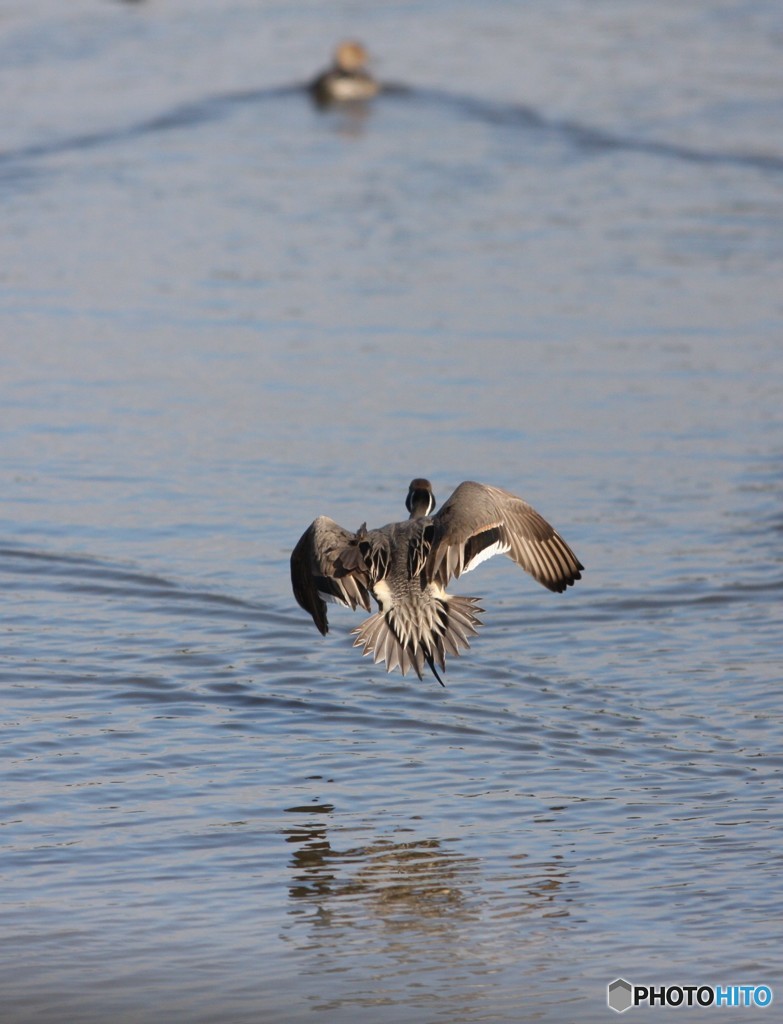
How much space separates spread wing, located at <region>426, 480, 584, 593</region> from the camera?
6992 mm

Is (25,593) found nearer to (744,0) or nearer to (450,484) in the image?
(450,484)

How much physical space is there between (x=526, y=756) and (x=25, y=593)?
294 cm

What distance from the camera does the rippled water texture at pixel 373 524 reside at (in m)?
5.43

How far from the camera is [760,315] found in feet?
47.3

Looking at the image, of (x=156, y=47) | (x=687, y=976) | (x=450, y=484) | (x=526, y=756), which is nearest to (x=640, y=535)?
(x=450, y=484)

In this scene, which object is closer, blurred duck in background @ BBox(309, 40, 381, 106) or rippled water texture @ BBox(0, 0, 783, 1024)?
rippled water texture @ BBox(0, 0, 783, 1024)

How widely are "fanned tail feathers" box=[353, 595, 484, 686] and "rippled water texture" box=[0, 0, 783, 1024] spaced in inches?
12.7

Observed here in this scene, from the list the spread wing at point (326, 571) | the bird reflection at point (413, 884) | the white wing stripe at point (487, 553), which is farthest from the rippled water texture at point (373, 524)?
the white wing stripe at point (487, 553)

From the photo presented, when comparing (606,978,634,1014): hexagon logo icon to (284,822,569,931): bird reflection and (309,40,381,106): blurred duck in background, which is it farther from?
(309,40,381,106): blurred duck in background

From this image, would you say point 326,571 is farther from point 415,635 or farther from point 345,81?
point 345,81

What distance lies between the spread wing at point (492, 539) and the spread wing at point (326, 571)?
30 centimetres

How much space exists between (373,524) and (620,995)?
15.6 feet

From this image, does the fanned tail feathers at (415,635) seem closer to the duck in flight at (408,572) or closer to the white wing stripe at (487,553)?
the duck in flight at (408,572)

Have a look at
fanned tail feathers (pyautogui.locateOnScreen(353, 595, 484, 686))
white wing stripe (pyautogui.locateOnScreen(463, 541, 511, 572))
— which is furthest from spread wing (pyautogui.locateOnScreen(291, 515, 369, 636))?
white wing stripe (pyautogui.locateOnScreen(463, 541, 511, 572))
